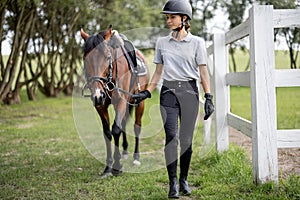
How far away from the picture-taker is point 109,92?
5594 mm

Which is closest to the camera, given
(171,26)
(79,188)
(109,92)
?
(171,26)

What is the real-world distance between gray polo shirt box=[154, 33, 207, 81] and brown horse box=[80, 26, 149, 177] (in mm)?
1026

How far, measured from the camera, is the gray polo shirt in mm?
4293

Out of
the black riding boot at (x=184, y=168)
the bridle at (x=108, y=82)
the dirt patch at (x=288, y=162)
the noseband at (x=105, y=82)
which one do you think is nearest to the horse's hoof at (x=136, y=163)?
the bridle at (x=108, y=82)

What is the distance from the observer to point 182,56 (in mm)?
4305

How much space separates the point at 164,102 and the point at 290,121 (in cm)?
655

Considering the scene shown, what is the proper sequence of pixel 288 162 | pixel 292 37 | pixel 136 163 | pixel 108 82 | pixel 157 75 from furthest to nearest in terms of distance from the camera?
1. pixel 292 37
2. pixel 136 163
3. pixel 288 162
4. pixel 108 82
5. pixel 157 75

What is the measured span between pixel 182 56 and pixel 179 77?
220mm

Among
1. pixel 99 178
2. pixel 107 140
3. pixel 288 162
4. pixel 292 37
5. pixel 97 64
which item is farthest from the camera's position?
pixel 292 37

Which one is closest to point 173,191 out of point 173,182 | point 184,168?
point 173,182

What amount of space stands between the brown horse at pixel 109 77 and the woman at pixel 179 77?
952mm

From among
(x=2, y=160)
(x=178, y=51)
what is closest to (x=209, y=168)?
(x=178, y=51)

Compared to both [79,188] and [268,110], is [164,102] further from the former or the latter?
[79,188]

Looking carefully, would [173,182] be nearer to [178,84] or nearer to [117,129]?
[178,84]
